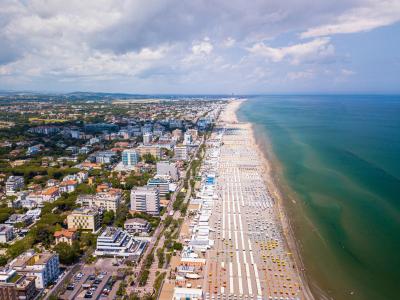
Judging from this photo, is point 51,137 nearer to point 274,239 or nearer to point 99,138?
point 99,138

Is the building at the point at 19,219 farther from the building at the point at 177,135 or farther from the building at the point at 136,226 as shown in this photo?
the building at the point at 177,135

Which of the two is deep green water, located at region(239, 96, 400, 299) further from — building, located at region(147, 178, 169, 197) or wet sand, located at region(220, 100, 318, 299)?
building, located at region(147, 178, 169, 197)

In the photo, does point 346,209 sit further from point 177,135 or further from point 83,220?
point 177,135

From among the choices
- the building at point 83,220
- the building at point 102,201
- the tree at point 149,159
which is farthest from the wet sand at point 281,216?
the tree at point 149,159

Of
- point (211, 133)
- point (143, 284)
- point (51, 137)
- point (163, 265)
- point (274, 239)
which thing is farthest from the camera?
point (211, 133)

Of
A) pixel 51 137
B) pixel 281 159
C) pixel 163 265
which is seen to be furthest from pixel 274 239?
pixel 51 137

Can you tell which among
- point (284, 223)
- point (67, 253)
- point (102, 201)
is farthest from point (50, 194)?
point (284, 223)

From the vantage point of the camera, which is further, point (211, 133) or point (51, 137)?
point (211, 133)
